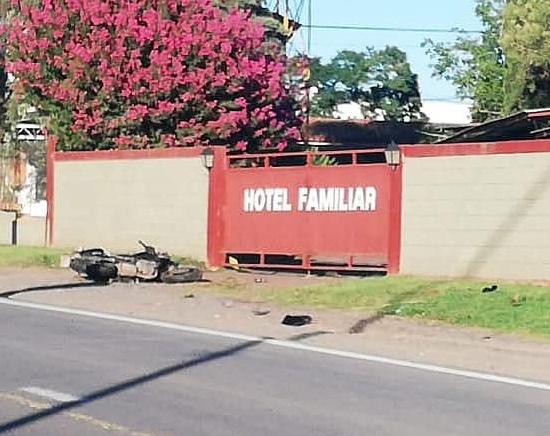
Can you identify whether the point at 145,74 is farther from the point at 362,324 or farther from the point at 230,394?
the point at 230,394

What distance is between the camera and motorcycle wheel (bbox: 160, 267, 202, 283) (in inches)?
848

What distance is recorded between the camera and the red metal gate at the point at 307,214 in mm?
21891

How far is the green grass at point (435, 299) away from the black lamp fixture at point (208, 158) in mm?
4516

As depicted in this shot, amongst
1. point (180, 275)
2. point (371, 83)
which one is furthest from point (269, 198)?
point (371, 83)

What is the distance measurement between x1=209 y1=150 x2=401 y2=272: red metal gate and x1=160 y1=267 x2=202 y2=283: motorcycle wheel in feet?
7.97

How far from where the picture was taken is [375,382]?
36.6ft

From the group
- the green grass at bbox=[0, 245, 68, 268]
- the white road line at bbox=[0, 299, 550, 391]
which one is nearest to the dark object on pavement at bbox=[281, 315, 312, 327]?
the white road line at bbox=[0, 299, 550, 391]

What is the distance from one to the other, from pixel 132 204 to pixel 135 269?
16.3ft

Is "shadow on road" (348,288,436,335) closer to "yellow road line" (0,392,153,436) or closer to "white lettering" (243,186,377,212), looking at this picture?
"white lettering" (243,186,377,212)

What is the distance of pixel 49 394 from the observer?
33.0 ft

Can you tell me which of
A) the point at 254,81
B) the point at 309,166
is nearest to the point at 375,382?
the point at 309,166

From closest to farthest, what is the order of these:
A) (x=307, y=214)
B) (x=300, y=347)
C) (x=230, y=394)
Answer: (x=230, y=394)
(x=300, y=347)
(x=307, y=214)

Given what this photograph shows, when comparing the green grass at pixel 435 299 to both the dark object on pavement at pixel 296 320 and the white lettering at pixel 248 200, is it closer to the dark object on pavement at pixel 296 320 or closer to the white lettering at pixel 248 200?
the dark object on pavement at pixel 296 320

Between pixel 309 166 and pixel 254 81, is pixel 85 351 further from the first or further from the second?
pixel 254 81
